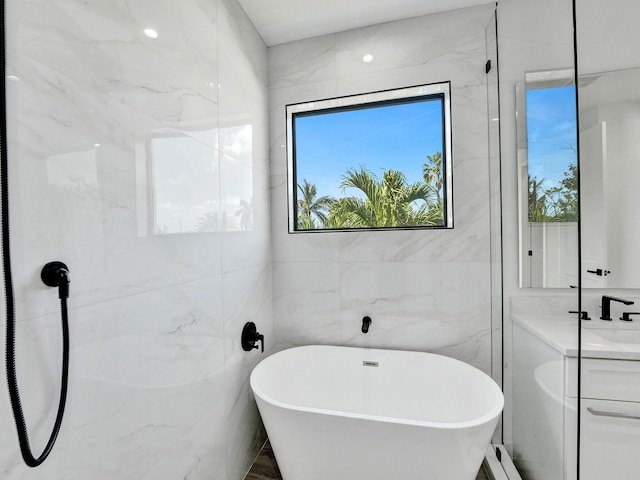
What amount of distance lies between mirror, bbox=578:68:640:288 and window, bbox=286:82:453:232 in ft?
2.30

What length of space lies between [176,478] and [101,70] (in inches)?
57.0

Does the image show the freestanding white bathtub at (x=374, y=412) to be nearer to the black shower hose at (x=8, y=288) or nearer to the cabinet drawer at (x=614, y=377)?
the cabinet drawer at (x=614, y=377)

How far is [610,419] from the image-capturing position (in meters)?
1.21

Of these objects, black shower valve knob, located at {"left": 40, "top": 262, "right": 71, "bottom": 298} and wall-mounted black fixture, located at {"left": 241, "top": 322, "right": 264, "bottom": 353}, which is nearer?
black shower valve knob, located at {"left": 40, "top": 262, "right": 71, "bottom": 298}

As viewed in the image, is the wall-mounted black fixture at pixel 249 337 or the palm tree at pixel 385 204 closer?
the wall-mounted black fixture at pixel 249 337

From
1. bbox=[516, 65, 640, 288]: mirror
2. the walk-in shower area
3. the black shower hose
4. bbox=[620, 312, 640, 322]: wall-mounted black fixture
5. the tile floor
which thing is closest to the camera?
the black shower hose

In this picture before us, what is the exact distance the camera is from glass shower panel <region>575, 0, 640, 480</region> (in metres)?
1.21

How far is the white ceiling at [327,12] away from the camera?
1.74m

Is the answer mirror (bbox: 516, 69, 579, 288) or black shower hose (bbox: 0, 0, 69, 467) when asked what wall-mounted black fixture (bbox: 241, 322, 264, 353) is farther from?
mirror (bbox: 516, 69, 579, 288)

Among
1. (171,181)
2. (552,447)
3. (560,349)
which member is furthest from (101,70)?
(552,447)

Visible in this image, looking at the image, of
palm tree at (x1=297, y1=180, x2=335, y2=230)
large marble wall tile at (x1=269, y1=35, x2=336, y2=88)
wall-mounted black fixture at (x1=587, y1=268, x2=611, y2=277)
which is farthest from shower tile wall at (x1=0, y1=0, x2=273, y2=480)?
wall-mounted black fixture at (x1=587, y1=268, x2=611, y2=277)

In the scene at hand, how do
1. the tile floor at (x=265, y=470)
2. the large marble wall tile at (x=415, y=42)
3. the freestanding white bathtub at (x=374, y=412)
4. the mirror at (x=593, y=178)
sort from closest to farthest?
the freestanding white bathtub at (x=374, y=412)
the mirror at (x=593, y=178)
the tile floor at (x=265, y=470)
the large marble wall tile at (x=415, y=42)

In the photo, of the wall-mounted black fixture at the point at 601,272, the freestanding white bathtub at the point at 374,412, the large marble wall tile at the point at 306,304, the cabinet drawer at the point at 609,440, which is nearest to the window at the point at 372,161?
the large marble wall tile at the point at 306,304

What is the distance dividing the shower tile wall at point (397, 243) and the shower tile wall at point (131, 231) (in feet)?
1.62
